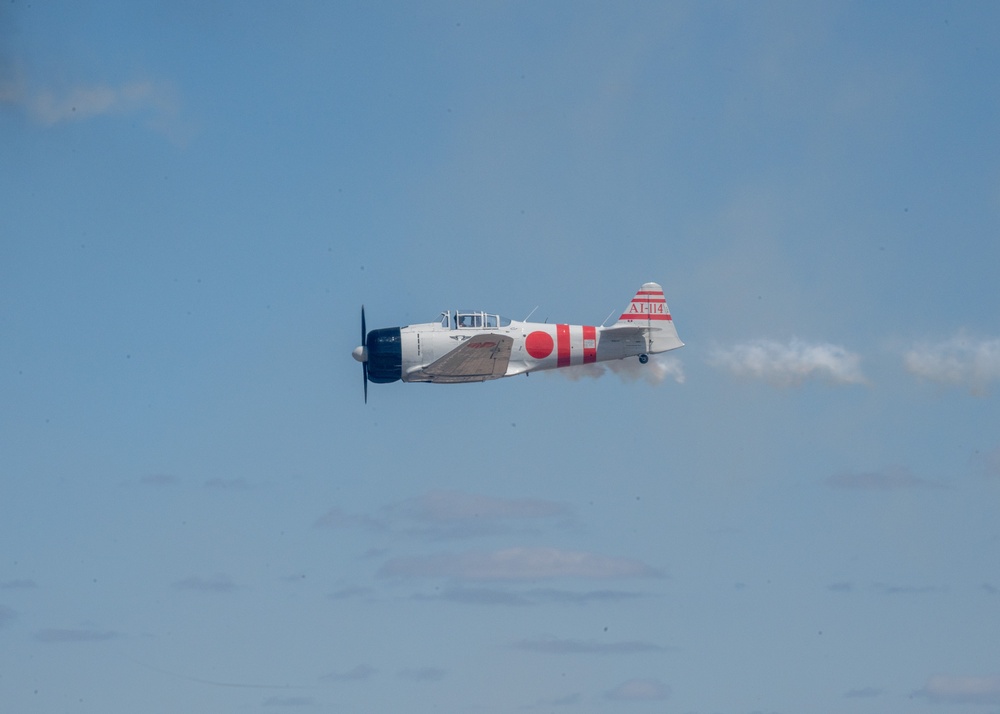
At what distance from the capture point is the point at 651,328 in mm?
95938

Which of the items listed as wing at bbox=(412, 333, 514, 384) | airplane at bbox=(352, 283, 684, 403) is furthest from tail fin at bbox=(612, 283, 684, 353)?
wing at bbox=(412, 333, 514, 384)

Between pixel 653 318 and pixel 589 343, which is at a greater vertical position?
pixel 653 318

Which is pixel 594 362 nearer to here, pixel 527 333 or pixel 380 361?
pixel 527 333

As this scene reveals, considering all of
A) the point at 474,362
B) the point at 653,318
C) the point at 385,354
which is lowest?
the point at 474,362

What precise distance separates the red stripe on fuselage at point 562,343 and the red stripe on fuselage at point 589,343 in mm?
1161

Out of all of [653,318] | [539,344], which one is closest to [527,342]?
[539,344]

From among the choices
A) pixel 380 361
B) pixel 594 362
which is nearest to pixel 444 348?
pixel 380 361

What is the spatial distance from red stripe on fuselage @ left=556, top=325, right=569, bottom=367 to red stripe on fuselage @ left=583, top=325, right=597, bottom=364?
116 centimetres

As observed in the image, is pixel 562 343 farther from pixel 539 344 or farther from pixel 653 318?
pixel 653 318

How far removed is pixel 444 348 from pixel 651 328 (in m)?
13.9

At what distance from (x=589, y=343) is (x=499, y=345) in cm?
717

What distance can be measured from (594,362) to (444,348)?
10.2 metres

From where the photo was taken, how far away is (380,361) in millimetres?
91250

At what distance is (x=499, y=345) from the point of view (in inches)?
3543
